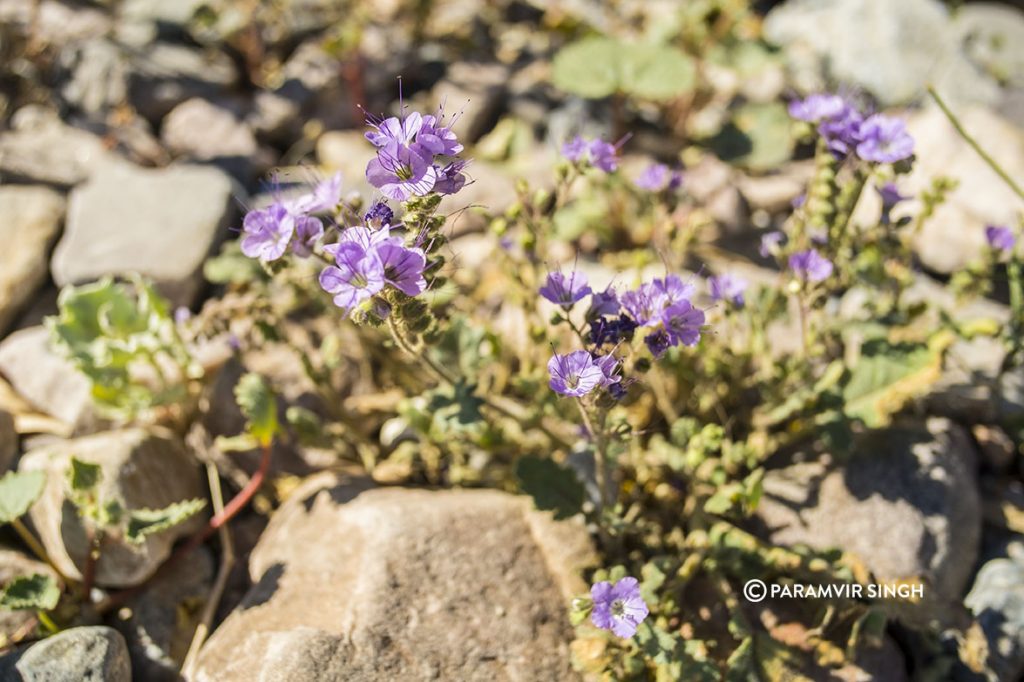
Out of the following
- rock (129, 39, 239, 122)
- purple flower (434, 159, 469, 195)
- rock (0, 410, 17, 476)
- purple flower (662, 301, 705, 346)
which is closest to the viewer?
purple flower (434, 159, 469, 195)

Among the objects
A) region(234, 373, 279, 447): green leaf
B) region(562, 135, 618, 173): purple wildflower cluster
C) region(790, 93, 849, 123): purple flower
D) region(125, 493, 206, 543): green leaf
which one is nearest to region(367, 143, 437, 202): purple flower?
region(562, 135, 618, 173): purple wildflower cluster

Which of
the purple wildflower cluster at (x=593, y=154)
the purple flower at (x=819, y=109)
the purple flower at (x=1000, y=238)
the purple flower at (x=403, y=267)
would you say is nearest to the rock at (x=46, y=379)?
the purple flower at (x=403, y=267)

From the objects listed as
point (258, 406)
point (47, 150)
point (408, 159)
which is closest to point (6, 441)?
point (258, 406)

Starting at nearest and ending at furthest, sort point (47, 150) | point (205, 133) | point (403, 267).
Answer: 1. point (403, 267)
2. point (47, 150)
3. point (205, 133)

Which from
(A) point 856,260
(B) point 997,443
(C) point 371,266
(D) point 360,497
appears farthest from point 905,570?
(C) point 371,266

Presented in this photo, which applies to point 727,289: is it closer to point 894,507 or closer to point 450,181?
point 894,507

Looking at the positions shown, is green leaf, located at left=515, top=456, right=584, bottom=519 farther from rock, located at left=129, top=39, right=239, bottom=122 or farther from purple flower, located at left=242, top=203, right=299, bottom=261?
rock, located at left=129, top=39, right=239, bottom=122

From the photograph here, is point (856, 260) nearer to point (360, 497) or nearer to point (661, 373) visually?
point (661, 373)
